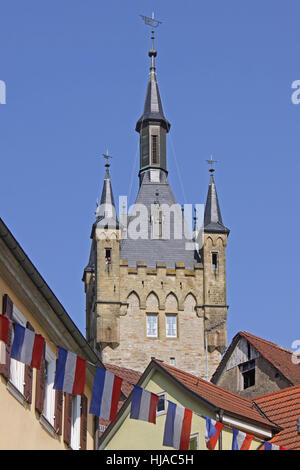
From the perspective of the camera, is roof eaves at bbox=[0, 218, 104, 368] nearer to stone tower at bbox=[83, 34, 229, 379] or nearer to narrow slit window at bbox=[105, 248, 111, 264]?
stone tower at bbox=[83, 34, 229, 379]

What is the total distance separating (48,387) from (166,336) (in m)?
47.0

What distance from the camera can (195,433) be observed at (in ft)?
77.7

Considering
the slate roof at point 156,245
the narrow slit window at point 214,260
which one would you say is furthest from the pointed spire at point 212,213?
the slate roof at point 156,245

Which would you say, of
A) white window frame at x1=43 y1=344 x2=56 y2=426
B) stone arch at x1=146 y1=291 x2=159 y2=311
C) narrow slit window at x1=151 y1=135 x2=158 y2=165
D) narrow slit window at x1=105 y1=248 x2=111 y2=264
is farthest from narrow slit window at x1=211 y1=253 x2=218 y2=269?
white window frame at x1=43 y1=344 x2=56 y2=426

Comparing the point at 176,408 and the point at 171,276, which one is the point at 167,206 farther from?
the point at 176,408

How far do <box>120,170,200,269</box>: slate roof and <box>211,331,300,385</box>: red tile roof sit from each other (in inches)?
1480

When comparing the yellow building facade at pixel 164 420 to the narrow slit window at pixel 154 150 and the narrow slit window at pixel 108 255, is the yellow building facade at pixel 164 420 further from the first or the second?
the narrow slit window at pixel 154 150

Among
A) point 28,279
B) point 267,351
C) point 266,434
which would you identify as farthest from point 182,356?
point 28,279

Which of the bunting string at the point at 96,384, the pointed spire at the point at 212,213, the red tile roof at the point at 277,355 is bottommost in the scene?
the bunting string at the point at 96,384

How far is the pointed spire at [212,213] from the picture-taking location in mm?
68312

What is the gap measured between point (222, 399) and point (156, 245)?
153ft

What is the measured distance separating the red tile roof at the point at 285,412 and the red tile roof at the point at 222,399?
0.19 metres

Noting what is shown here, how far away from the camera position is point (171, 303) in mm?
68375

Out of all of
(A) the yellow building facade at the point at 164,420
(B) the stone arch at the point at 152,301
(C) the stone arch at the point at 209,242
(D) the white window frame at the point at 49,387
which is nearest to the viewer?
(D) the white window frame at the point at 49,387
